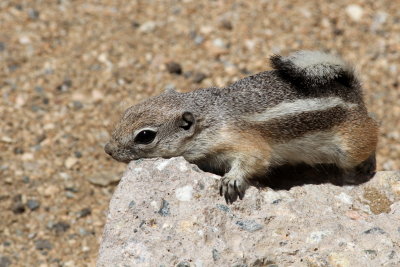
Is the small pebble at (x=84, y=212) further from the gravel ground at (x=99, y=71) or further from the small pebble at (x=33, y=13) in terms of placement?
the small pebble at (x=33, y=13)

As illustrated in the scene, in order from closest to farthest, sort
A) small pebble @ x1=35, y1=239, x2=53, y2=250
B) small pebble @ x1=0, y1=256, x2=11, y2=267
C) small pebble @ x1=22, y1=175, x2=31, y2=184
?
small pebble @ x1=0, y1=256, x2=11, y2=267 < small pebble @ x1=35, y1=239, x2=53, y2=250 < small pebble @ x1=22, y1=175, x2=31, y2=184

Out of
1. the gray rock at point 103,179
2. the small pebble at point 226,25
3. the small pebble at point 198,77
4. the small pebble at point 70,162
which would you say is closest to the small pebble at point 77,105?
the small pebble at point 70,162

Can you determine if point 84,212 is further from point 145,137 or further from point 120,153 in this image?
point 145,137

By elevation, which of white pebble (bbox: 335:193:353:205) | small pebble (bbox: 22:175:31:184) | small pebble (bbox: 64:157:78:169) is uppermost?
white pebble (bbox: 335:193:353:205)

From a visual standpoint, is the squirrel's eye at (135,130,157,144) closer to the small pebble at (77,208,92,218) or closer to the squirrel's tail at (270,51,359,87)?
the squirrel's tail at (270,51,359,87)

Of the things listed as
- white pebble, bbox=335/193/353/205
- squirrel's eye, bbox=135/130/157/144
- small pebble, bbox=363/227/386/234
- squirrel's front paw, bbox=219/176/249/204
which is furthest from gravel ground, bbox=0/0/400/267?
small pebble, bbox=363/227/386/234

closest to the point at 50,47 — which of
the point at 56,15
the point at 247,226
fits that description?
the point at 56,15

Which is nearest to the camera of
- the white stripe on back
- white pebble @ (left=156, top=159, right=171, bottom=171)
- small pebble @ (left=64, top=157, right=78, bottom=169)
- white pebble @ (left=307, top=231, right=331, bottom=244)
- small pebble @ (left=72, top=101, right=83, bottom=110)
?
white pebble @ (left=307, top=231, right=331, bottom=244)
